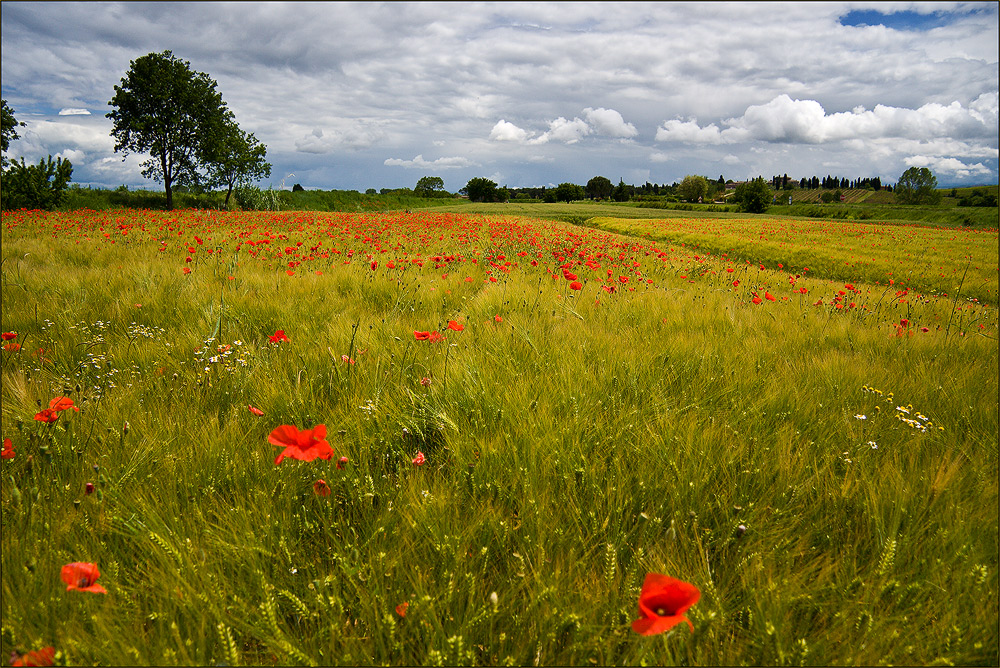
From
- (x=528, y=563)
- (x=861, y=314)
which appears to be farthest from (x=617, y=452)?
(x=861, y=314)

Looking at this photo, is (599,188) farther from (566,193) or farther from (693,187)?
(693,187)

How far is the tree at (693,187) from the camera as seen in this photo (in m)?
103

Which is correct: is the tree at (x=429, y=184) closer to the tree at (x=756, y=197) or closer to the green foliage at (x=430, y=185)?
the green foliage at (x=430, y=185)

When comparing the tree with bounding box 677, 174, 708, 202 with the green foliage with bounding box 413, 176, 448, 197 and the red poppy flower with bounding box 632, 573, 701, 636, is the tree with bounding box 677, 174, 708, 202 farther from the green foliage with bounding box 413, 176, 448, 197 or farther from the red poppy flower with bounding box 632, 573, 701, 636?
the red poppy flower with bounding box 632, 573, 701, 636

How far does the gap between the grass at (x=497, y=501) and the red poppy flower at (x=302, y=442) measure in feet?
0.74

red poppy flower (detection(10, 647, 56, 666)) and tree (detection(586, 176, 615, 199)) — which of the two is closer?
red poppy flower (detection(10, 647, 56, 666))

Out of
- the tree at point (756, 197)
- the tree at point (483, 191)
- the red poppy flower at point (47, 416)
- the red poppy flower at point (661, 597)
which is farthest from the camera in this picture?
the tree at point (483, 191)

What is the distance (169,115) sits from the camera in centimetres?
2625

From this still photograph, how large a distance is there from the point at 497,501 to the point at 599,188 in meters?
123

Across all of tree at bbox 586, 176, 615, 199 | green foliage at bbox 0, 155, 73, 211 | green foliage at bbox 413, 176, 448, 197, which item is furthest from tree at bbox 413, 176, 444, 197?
green foliage at bbox 0, 155, 73, 211

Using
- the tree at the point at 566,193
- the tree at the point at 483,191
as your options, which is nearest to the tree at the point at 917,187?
the tree at the point at 566,193

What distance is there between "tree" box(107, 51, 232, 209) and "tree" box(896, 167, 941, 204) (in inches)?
4193

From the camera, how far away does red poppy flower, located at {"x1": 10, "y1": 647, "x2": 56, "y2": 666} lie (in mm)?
818

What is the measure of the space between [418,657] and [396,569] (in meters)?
0.22
